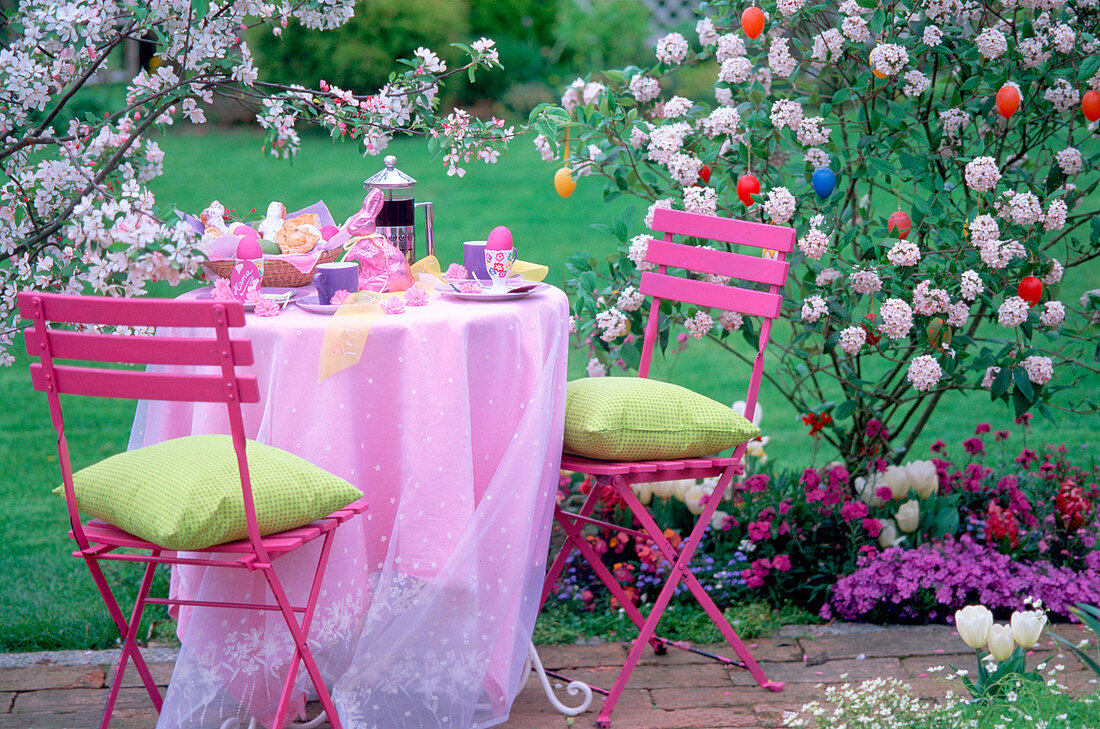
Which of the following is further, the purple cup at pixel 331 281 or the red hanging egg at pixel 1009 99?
the red hanging egg at pixel 1009 99

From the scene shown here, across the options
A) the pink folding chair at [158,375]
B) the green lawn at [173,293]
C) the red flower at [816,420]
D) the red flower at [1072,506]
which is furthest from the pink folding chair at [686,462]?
the green lawn at [173,293]

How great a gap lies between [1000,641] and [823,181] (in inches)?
52.1

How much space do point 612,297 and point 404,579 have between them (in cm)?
123

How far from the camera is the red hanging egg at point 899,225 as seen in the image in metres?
3.02

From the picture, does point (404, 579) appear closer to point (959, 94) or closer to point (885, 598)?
point (885, 598)

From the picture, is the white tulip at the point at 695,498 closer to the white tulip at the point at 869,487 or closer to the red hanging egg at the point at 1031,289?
the white tulip at the point at 869,487

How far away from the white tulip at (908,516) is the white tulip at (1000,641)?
921 mm

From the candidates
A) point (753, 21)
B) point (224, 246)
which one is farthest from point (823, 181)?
point (224, 246)

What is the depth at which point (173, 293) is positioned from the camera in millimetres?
6895

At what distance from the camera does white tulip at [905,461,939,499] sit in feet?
10.7

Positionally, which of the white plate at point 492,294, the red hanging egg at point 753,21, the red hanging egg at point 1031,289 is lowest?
the red hanging egg at point 1031,289

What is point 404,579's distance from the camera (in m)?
2.31

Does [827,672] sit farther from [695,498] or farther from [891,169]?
[891,169]

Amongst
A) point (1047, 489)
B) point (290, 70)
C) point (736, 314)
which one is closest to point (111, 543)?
point (736, 314)
